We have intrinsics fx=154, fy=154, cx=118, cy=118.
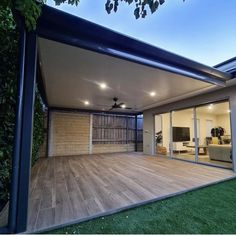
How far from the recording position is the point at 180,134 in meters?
7.37

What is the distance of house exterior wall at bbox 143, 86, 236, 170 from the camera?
180 inches

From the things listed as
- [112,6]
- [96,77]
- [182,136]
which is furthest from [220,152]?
[112,6]

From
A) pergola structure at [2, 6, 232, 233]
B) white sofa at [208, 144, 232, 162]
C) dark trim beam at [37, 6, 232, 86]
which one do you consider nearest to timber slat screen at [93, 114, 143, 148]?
white sofa at [208, 144, 232, 162]

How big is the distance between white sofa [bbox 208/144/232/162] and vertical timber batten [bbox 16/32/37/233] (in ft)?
20.6

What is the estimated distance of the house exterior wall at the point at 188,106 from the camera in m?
4.58

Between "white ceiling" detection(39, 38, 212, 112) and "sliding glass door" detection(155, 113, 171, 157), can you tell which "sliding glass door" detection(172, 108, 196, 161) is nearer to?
"sliding glass door" detection(155, 113, 171, 157)

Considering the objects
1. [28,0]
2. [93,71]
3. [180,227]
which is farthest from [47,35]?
[180,227]

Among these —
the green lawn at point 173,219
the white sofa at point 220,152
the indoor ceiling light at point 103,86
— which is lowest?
the green lawn at point 173,219

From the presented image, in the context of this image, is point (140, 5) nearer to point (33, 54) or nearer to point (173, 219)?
point (33, 54)

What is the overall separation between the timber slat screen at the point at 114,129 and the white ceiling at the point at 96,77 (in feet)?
9.99

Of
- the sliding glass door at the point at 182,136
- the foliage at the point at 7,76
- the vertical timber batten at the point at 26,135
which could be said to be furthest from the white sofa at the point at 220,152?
the foliage at the point at 7,76

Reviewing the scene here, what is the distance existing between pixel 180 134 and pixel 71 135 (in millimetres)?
5438

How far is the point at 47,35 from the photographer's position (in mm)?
2119

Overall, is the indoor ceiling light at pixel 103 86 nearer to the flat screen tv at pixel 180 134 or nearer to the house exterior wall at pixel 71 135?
the house exterior wall at pixel 71 135
